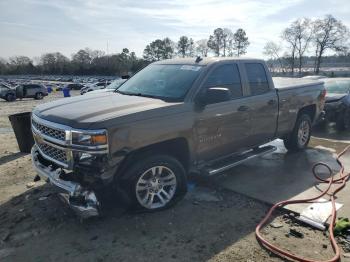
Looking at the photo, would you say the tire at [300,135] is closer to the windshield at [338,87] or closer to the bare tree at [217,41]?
the windshield at [338,87]

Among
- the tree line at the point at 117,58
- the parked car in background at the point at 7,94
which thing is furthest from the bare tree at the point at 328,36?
the parked car in background at the point at 7,94

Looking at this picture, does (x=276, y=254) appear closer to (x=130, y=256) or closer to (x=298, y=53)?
(x=130, y=256)

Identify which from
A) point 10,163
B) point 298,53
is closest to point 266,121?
point 10,163

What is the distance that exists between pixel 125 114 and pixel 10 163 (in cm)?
410

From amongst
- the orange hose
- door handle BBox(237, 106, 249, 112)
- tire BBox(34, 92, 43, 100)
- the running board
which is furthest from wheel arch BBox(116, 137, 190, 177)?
tire BBox(34, 92, 43, 100)

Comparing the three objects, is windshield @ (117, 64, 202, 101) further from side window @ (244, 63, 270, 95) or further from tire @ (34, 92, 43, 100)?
tire @ (34, 92, 43, 100)

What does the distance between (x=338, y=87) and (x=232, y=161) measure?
700cm

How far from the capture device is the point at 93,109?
410cm

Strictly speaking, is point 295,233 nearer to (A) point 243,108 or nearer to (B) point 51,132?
(A) point 243,108

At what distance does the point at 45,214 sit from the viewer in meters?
4.51

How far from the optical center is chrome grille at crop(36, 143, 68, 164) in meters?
3.91

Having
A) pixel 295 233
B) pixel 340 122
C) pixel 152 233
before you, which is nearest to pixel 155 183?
pixel 152 233

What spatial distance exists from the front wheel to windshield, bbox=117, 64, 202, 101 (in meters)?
0.89

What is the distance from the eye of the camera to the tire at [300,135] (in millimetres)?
6963
